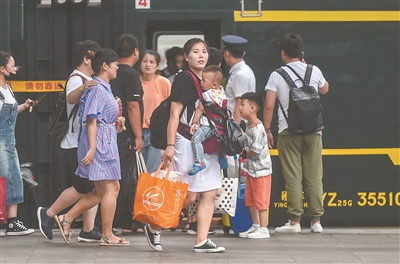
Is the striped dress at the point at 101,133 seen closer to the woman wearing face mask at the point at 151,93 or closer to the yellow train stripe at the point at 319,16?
the woman wearing face mask at the point at 151,93

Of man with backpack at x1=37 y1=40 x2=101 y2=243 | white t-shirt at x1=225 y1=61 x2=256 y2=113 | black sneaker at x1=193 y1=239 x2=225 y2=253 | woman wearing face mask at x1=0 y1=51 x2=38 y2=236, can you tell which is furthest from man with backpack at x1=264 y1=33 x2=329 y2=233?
woman wearing face mask at x1=0 y1=51 x2=38 y2=236

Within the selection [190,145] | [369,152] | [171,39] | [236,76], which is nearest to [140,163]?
[236,76]

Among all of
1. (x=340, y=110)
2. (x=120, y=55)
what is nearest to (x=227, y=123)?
(x=120, y=55)

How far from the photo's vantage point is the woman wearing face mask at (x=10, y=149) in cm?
896

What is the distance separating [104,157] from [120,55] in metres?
1.36

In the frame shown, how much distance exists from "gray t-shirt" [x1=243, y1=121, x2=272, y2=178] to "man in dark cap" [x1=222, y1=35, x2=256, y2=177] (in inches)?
7.4

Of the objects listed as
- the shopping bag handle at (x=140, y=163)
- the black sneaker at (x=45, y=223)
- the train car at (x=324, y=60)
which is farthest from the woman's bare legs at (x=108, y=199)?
the train car at (x=324, y=60)

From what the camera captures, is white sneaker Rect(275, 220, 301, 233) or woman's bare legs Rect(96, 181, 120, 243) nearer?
woman's bare legs Rect(96, 181, 120, 243)

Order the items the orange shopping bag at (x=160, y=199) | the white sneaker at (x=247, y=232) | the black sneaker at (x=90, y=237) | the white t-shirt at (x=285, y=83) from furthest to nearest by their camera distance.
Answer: the white t-shirt at (x=285, y=83) → the white sneaker at (x=247, y=232) → the black sneaker at (x=90, y=237) → the orange shopping bag at (x=160, y=199)

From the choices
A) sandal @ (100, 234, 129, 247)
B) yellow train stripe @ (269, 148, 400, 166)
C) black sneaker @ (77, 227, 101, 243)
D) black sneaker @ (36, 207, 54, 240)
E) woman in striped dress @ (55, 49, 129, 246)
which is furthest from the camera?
yellow train stripe @ (269, 148, 400, 166)

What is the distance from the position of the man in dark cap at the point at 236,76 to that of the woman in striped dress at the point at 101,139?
1.41 m

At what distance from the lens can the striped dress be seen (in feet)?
25.9

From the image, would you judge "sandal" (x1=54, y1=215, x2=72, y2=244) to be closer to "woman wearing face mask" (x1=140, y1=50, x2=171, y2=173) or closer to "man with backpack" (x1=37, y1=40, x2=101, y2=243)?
"man with backpack" (x1=37, y1=40, x2=101, y2=243)

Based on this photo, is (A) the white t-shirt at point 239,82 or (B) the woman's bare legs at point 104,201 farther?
(A) the white t-shirt at point 239,82
